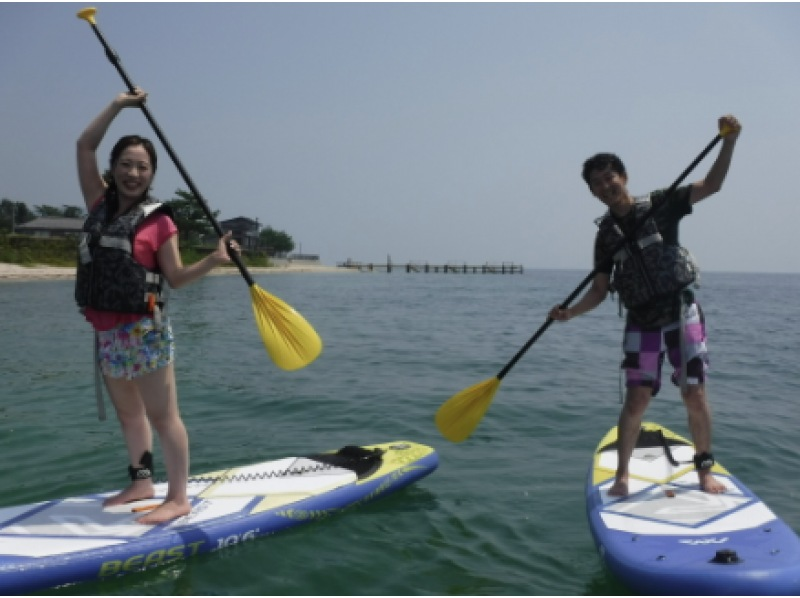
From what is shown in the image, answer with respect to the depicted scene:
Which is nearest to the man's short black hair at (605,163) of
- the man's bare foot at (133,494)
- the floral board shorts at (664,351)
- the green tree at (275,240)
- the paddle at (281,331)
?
the floral board shorts at (664,351)

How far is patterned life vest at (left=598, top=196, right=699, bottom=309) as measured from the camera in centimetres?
400

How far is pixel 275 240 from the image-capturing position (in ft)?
288

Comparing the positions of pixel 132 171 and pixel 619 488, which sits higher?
pixel 132 171

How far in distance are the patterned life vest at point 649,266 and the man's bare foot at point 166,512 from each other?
2.79 m

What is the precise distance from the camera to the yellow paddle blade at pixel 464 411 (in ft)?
16.2

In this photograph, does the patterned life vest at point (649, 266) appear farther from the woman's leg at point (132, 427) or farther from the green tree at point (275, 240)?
the green tree at point (275, 240)

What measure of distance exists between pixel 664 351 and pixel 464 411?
1.46m

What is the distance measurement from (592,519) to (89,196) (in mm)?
3236

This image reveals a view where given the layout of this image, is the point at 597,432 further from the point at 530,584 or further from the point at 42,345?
the point at 42,345

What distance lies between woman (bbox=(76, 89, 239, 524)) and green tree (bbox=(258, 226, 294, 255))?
84.6 meters

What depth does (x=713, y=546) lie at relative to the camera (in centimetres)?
329

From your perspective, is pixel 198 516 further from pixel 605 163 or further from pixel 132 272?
pixel 605 163

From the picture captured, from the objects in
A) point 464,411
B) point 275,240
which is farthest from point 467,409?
point 275,240

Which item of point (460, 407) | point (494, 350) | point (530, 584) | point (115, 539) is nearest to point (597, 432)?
point (460, 407)
